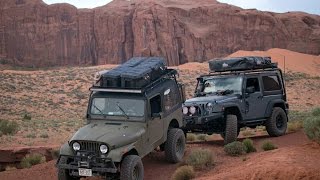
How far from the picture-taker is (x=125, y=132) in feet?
32.0

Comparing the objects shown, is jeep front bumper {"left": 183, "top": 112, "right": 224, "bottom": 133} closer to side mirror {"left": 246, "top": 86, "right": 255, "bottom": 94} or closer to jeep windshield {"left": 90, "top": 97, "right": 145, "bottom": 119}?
side mirror {"left": 246, "top": 86, "right": 255, "bottom": 94}

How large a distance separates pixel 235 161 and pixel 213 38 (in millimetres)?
67375

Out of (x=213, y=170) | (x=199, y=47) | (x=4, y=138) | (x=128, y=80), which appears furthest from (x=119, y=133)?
(x=199, y=47)

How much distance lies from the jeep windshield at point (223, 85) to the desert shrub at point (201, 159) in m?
3.77

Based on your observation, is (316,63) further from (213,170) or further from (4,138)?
(213,170)

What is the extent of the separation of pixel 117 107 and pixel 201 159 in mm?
2218

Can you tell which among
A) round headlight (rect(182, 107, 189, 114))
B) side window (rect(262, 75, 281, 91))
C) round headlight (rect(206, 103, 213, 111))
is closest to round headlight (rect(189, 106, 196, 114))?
round headlight (rect(182, 107, 189, 114))

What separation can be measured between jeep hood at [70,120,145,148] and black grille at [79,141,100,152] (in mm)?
82

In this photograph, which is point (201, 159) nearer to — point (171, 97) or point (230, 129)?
point (171, 97)

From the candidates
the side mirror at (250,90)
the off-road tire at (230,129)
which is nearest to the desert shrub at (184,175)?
the off-road tire at (230,129)

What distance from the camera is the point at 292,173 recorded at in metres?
7.66

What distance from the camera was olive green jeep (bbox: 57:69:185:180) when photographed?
929 cm

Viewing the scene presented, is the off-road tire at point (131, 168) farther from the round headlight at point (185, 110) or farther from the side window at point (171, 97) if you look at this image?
the round headlight at point (185, 110)

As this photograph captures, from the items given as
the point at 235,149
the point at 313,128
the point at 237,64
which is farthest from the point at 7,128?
the point at 313,128
